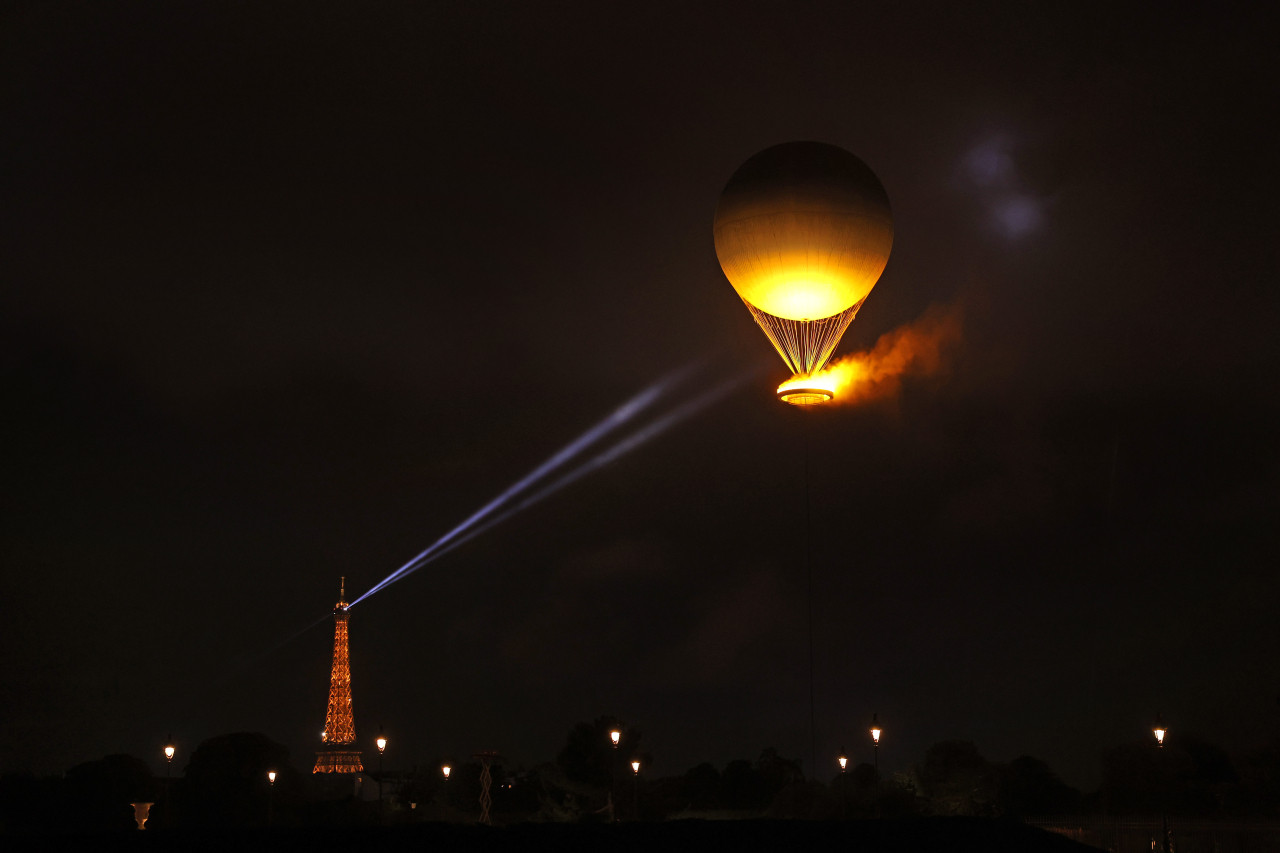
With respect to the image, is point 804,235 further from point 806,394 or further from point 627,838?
point 627,838

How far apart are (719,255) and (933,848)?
18474mm

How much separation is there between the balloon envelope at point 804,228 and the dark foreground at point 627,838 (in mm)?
14888

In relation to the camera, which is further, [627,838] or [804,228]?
[804,228]

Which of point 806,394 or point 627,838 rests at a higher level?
point 806,394

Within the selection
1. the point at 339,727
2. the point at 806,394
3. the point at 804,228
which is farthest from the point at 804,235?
the point at 339,727

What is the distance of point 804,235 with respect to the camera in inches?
1347

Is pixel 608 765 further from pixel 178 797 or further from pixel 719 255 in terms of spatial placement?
pixel 719 255

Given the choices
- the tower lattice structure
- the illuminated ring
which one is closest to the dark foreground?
the illuminated ring

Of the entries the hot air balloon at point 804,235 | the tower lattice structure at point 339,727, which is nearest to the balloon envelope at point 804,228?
the hot air balloon at point 804,235

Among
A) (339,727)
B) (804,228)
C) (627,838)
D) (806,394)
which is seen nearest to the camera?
(627,838)

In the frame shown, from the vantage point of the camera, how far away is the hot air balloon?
112 ft

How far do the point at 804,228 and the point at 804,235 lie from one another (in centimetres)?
19

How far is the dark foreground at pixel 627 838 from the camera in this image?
21.0 m

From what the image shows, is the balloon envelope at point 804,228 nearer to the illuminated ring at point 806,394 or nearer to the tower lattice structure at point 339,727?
the illuminated ring at point 806,394
